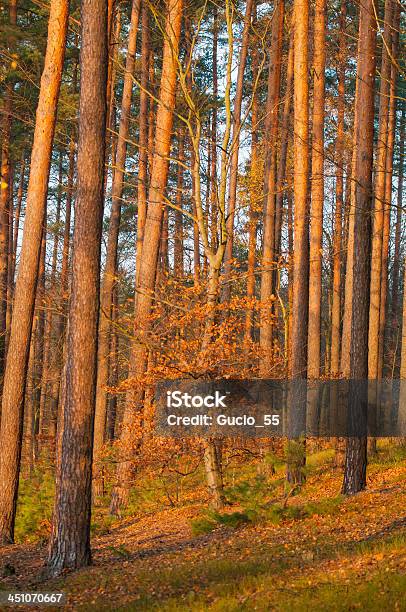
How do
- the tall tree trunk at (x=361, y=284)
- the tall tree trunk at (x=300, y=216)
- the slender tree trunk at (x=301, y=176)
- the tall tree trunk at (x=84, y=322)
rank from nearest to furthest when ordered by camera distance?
the tall tree trunk at (x=84, y=322)
the tall tree trunk at (x=361, y=284)
the tall tree trunk at (x=300, y=216)
the slender tree trunk at (x=301, y=176)

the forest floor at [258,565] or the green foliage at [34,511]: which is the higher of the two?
the forest floor at [258,565]

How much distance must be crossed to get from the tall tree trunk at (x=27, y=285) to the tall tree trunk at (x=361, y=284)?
5.49m

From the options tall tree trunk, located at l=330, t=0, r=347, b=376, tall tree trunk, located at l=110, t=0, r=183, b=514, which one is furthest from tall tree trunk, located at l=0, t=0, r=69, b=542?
tall tree trunk, located at l=330, t=0, r=347, b=376

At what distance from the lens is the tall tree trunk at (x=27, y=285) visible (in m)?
14.0

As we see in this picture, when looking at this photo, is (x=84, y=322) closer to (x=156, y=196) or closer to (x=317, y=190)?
(x=156, y=196)

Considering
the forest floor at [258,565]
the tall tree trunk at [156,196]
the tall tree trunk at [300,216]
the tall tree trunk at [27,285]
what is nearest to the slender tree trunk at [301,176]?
the tall tree trunk at [300,216]

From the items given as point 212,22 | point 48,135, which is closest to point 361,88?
point 48,135

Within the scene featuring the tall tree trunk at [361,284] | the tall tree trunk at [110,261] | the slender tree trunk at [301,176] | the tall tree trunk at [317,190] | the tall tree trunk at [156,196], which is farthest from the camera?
the tall tree trunk at [110,261]

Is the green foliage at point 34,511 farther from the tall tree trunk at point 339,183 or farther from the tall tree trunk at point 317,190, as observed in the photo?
the tall tree trunk at point 339,183

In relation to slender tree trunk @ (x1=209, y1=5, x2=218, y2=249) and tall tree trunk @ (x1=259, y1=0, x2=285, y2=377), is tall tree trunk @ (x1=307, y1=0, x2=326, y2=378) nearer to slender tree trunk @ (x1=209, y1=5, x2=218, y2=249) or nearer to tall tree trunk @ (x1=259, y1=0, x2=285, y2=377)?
tall tree trunk @ (x1=259, y1=0, x2=285, y2=377)

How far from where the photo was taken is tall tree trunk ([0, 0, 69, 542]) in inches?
551

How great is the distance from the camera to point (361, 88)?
14898mm

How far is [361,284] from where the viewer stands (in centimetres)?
1454

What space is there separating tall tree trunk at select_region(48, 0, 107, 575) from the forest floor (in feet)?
2.28
